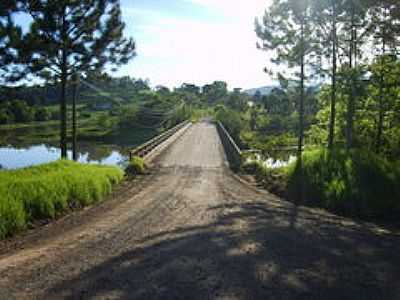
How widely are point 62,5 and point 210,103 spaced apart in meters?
170

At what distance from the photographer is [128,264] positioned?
6746mm

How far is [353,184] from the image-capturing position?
42.6 feet

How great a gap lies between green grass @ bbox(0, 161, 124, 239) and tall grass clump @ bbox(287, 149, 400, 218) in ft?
21.5

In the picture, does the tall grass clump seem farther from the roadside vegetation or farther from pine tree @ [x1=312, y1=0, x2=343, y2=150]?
pine tree @ [x1=312, y1=0, x2=343, y2=150]

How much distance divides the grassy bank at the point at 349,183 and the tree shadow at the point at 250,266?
281cm

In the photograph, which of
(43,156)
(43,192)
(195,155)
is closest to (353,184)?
(43,192)

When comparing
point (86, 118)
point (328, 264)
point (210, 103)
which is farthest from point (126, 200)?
point (210, 103)

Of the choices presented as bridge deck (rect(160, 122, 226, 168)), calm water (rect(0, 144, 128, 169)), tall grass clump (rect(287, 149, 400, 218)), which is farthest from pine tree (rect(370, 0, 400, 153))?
calm water (rect(0, 144, 128, 169))

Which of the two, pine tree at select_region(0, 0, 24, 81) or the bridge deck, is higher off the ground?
pine tree at select_region(0, 0, 24, 81)

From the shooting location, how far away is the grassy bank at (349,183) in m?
12.4

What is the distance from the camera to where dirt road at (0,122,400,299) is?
5773 mm

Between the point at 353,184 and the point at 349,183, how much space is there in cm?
14

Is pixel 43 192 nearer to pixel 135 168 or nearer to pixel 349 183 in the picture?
pixel 349 183

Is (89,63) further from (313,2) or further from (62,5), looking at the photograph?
(313,2)
